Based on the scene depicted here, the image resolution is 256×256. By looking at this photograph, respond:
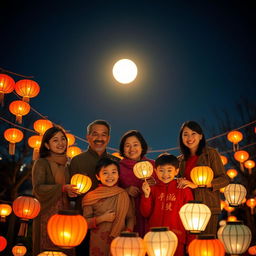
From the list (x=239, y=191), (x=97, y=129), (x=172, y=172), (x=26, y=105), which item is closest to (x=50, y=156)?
(x=97, y=129)

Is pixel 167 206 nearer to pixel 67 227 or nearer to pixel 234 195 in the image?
pixel 67 227

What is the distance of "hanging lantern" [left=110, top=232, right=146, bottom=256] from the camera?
11.4 feet

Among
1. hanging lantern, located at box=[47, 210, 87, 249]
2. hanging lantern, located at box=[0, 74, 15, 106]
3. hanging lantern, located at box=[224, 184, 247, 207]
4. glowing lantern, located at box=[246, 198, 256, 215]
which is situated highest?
hanging lantern, located at box=[0, 74, 15, 106]

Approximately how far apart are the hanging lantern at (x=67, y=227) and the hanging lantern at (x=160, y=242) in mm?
751

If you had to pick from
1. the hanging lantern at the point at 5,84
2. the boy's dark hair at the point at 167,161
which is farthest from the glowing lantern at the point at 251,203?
the boy's dark hair at the point at 167,161

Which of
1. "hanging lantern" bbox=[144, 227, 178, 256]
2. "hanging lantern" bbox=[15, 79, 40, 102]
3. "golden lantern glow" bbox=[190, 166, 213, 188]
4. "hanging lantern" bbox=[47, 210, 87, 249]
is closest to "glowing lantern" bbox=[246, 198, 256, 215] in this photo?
"hanging lantern" bbox=[15, 79, 40, 102]

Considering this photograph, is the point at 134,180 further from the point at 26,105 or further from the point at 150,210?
the point at 26,105

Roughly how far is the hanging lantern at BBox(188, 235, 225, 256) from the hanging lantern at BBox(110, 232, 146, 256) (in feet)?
2.09

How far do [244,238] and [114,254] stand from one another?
1650 millimetres

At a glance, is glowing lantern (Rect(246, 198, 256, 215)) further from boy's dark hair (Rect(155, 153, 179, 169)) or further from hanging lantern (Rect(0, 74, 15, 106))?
boy's dark hair (Rect(155, 153, 179, 169))

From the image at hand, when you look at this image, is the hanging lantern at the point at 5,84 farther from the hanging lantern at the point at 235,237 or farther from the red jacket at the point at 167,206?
the hanging lantern at the point at 235,237

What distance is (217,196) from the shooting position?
16.0ft

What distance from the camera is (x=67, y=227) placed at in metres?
3.79

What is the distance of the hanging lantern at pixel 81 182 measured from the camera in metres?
4.71
